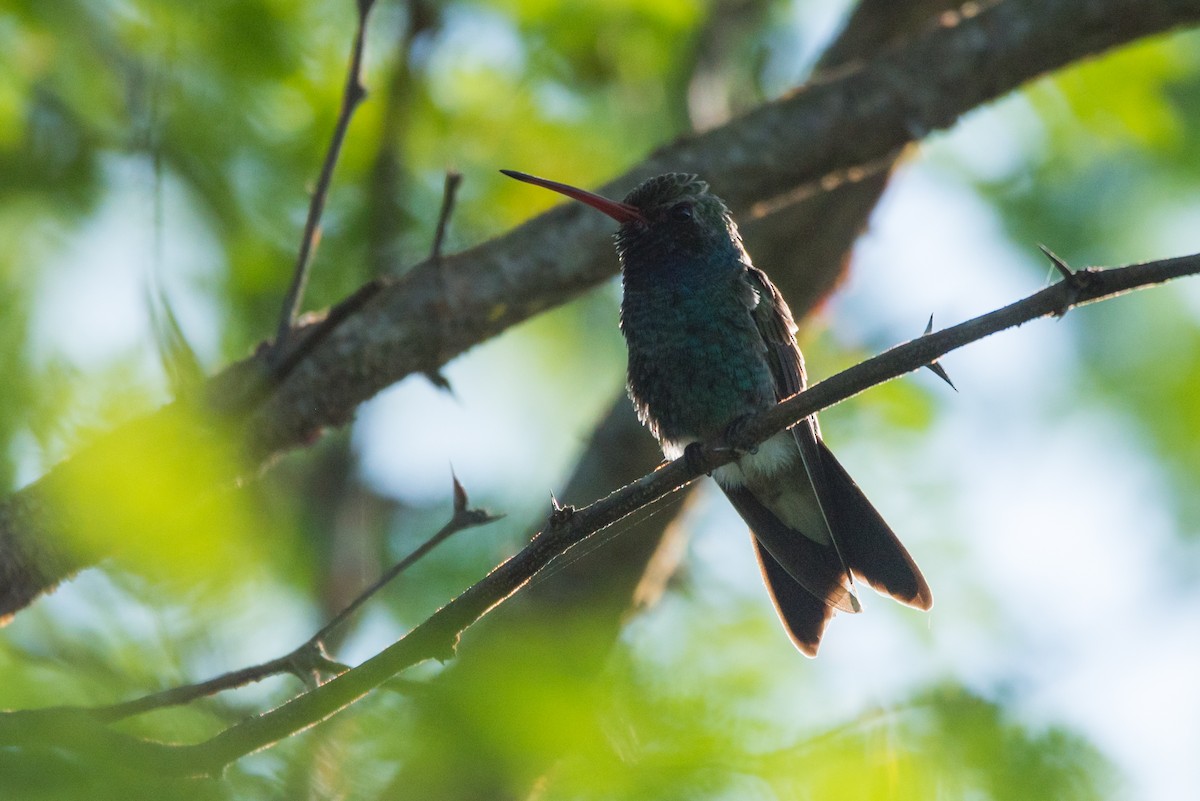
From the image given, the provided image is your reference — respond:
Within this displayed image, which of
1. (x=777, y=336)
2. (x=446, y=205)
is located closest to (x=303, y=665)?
(x=446, y=205)

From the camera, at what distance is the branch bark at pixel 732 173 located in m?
4.03

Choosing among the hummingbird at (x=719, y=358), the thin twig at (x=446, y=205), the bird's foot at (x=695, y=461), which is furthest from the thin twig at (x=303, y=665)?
the hummingbird at (x=719, y=358)

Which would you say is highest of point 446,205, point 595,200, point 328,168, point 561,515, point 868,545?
point 595,200

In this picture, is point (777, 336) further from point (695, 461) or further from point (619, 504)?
point (619, 504)

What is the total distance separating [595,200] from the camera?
4438 mm

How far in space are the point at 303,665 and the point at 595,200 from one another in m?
2.38

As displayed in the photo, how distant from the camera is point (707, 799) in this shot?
175 cm

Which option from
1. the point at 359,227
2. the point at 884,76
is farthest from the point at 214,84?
the point at 884,76

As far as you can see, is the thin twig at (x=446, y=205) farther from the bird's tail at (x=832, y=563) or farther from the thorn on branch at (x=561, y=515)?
the bird's tail at (x=832, y=563)

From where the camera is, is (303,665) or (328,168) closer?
(303,665)

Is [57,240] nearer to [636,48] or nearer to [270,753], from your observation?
[636,48]

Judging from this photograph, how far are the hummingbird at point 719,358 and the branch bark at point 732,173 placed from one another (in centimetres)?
20

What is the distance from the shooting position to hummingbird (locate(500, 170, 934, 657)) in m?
4.38

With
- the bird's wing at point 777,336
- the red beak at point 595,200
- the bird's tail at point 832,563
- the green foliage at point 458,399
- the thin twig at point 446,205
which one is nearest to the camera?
the green foliage at point 458,399
